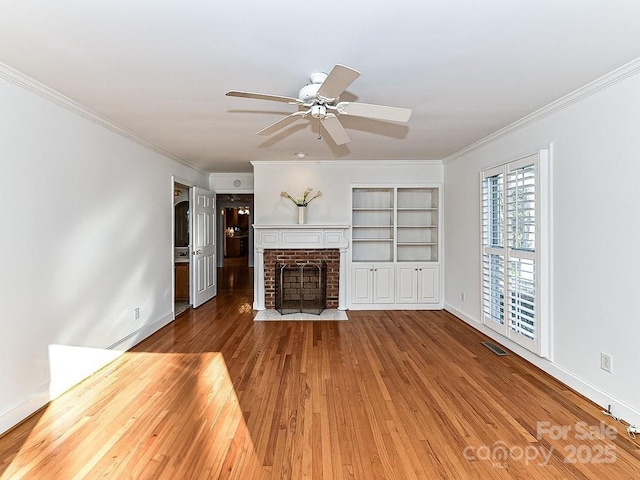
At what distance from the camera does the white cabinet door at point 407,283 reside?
567 centimetres

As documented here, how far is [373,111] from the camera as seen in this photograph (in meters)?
2.36

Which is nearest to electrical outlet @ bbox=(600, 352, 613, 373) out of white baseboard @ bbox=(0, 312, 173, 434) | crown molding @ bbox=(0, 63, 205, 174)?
white baseboard @ bbox=(0, 312, 173, 434)

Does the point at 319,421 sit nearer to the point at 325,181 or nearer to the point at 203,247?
the point at 325,181

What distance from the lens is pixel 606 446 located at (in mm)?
2135

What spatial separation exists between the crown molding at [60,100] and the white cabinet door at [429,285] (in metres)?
4.47

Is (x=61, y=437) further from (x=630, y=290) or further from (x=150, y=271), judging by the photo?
(x=630, y=290)

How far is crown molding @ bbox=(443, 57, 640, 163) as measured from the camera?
7.63 feet

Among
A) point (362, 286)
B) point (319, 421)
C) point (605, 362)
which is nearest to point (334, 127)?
point (319, 421)

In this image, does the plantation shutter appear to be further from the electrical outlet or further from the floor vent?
the electrical outlet

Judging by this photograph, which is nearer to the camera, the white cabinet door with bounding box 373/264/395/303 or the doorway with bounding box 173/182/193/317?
the white cabinet door with bounding box 373/264/395/303

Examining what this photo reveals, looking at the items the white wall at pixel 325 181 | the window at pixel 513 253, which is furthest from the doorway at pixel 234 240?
the window at pixel 513 253

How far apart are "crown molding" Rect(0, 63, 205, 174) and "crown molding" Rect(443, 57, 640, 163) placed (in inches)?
162

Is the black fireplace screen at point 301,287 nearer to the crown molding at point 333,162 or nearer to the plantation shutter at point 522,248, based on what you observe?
the crown molding at point 333,162

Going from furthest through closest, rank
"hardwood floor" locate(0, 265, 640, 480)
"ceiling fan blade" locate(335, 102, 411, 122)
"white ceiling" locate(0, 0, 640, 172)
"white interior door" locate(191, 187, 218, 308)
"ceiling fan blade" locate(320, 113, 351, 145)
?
"white interior door" locate(191, 187, 218, 308) < "ceiling fan blade" locate(320, 113, 351, 145) < "ceiling fan blade" locate(335, 102, 411, 122) < "hardwood floor" locate(0, 265, 640, 480) < "white ceiling" locate(0, 0, 640, 172)
